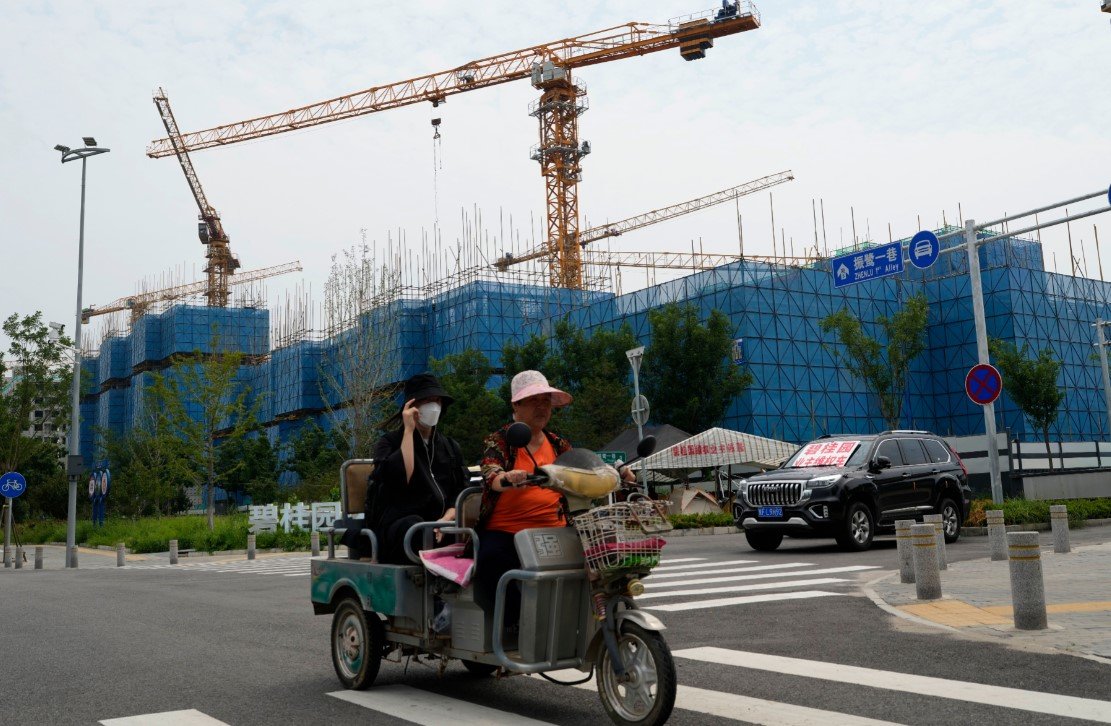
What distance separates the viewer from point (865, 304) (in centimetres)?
5275

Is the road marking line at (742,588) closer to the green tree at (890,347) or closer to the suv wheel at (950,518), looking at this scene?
the suv wheel at (950,518)

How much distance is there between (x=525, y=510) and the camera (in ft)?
17.7

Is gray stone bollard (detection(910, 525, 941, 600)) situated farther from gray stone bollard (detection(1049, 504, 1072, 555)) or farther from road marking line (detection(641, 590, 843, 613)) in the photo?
gray stone bollard (detection(1049, 504, 1072, 555))

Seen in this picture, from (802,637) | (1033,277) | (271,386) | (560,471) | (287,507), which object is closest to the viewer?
(560,471)

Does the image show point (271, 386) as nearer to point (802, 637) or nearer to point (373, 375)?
point (373, 375)

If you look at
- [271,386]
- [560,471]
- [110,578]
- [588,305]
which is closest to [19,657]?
[560,471]

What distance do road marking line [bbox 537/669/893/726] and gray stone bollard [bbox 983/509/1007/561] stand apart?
8333 millimetres

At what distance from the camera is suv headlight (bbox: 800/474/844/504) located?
50.3 ft

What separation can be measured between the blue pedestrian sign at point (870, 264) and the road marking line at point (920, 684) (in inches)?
713

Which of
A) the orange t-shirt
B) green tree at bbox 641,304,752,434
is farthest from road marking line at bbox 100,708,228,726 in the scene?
green tree at bbox 641,304,752,434

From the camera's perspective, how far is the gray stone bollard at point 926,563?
377 inches

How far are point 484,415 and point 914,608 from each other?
35483mm

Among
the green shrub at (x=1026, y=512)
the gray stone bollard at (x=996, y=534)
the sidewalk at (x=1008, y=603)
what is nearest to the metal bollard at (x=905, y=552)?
the sidewalk at (x=1008, y=603)

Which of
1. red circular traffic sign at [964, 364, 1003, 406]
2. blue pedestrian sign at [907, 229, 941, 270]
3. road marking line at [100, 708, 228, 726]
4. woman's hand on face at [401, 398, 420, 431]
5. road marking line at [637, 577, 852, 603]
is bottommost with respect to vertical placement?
road marking line at [100, 708, 228, 726]
